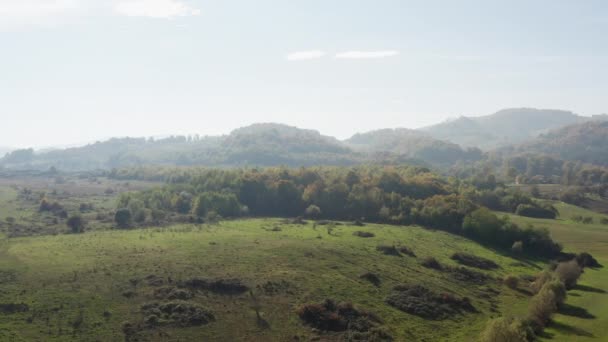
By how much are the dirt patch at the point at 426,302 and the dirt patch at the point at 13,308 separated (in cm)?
4950

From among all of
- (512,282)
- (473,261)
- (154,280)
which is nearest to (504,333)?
(512,282)

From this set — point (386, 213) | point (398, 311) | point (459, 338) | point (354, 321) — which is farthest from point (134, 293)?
point (386, 213)

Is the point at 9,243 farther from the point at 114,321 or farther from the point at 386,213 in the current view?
the point at 386,213

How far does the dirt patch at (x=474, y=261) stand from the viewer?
96562mm

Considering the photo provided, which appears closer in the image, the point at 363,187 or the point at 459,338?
the point at 459,338

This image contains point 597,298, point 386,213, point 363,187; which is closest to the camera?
point 597,298

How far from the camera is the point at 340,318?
6344 centimetres

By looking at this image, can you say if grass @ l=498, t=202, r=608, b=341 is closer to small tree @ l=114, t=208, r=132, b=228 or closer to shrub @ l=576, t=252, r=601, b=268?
shrub @ l=576, t=252, r=601, b=268

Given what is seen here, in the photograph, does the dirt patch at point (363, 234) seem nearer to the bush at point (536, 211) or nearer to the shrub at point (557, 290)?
the shrub at point (557, 290)

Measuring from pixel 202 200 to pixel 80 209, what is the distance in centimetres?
3784

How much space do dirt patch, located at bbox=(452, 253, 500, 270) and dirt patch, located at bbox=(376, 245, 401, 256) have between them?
13171 millimetres

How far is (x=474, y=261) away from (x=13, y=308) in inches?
3251

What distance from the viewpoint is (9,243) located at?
87125 millimetres

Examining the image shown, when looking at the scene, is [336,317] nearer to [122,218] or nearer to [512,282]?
[512,282]
